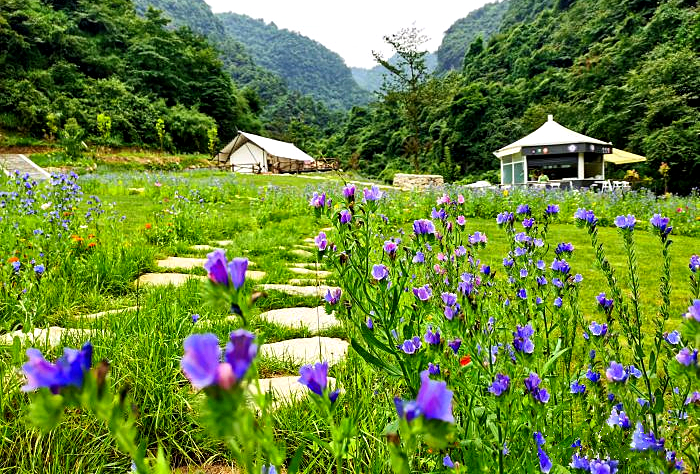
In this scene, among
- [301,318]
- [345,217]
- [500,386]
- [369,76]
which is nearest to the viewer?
[500,386]

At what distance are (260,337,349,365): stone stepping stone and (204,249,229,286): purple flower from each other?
4.38 feet

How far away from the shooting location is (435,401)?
47cm

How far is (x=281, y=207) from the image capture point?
7512 millimetres

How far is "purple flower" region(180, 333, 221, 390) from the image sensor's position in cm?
38

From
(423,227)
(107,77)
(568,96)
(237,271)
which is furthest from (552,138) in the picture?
(107,77)

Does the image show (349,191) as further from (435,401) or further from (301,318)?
(301,318)

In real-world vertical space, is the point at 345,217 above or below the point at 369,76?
below

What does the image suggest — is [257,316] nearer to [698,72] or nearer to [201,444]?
[201,444]

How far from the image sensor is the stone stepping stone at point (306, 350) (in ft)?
6.34

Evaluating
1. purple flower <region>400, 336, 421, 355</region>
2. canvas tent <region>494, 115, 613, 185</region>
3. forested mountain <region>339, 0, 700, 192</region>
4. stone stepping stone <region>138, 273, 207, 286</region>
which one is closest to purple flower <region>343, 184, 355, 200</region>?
purple flower <region>400, 336, 421, 355</region>

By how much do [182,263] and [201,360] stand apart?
3513mm

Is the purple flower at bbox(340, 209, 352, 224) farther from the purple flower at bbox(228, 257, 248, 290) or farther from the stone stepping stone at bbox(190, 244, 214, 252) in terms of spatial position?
the stone stepping stone at bbox(190, 244, 214, 252)

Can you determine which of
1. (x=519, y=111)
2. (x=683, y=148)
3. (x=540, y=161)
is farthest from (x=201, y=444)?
(x=519, y=111)

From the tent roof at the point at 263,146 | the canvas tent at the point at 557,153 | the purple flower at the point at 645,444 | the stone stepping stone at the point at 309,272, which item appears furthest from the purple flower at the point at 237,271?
the tent roof at the point at 263,146
